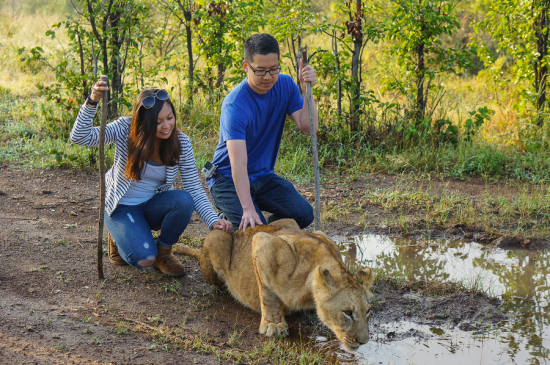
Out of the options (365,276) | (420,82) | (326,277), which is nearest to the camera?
(326,277)

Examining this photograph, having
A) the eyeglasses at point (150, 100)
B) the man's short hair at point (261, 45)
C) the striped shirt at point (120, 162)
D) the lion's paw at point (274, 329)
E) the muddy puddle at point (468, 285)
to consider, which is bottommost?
the muddy puddle at point (468, 285)

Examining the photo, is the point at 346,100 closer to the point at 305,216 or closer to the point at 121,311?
the point at 305,216

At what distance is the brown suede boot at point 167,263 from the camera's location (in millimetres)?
4602

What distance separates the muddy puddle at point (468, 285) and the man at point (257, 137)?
104cm

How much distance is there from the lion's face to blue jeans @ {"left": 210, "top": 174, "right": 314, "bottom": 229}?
4.92ft

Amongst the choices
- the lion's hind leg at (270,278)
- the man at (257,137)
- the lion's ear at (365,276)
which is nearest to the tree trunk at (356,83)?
the man at (257,137)

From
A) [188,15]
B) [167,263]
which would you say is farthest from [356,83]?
[167,263]

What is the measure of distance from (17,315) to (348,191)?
14.4ft

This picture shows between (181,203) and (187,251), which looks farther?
(187,251)

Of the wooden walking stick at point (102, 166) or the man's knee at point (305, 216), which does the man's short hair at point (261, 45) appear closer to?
the wooden walking stick at point (102, 166)

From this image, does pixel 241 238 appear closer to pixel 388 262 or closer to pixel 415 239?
pixel 388 262

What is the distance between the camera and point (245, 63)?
4.49 metres

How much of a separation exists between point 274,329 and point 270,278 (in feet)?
1.18

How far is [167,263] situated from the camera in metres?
4.61
